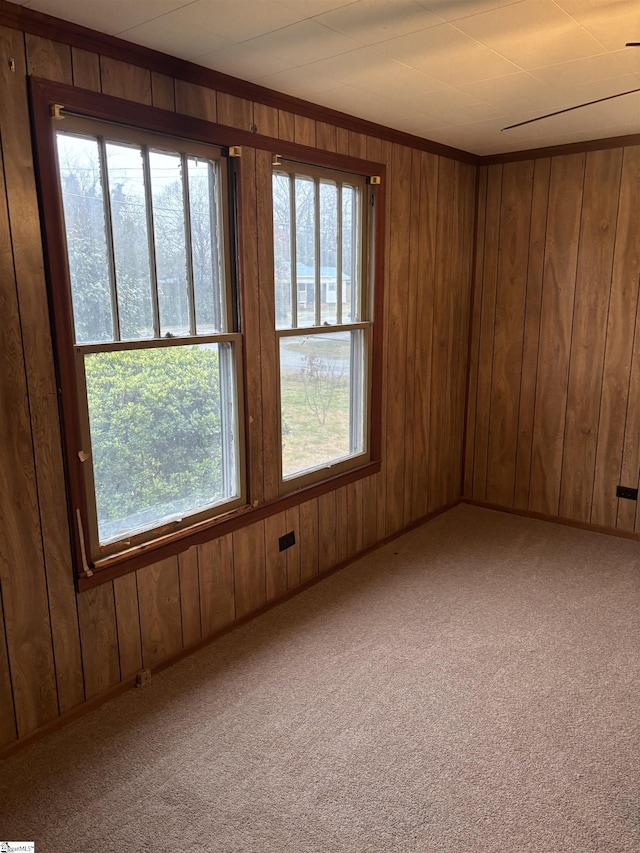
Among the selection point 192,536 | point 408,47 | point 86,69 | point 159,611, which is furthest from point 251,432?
point 408,47

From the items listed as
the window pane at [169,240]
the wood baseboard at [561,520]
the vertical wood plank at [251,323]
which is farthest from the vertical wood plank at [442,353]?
the window pane at [169,240]

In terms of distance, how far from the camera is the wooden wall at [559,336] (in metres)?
4.01

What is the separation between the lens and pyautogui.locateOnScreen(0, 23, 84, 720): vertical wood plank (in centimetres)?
202

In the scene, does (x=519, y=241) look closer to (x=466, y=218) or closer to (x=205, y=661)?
(x=466, y=218)

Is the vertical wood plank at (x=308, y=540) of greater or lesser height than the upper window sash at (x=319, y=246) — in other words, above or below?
below

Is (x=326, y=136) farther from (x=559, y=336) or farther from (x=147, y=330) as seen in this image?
(x=559, y=336)

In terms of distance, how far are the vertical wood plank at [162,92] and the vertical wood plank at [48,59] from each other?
34 cm

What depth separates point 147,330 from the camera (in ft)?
8.29

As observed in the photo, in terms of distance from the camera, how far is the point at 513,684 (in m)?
2.66

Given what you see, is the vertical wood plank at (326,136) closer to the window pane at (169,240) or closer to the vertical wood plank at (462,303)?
the window pane at (169,240)

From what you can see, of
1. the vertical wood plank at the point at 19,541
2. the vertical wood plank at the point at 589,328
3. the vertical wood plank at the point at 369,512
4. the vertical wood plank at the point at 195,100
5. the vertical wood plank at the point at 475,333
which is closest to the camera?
the vertical wood plank at the point at 19,541

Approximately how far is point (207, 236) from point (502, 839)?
2.47m

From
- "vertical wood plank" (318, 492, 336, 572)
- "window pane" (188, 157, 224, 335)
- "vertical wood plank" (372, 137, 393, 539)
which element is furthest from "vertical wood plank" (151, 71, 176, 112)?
"vertical wood plank" (318, 492, 336, 572)

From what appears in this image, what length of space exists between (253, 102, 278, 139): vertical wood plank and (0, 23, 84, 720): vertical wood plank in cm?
106
